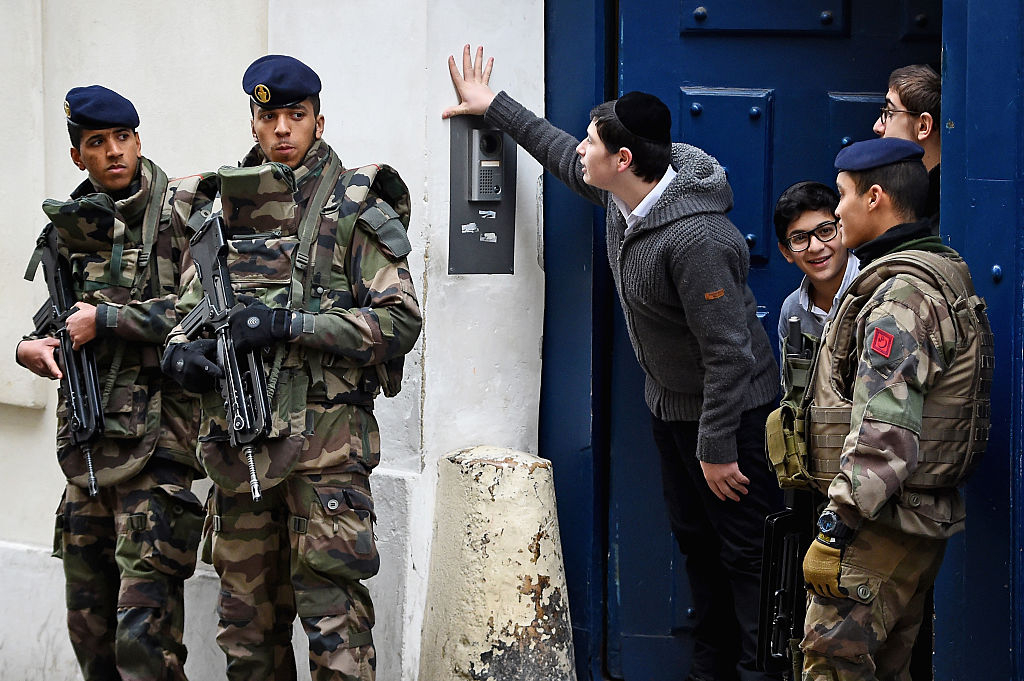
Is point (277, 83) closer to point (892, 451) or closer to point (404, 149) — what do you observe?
point (404, 149)

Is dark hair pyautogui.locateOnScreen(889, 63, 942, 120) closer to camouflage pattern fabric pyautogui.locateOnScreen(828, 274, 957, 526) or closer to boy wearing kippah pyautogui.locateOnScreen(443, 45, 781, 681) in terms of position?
boy wearing kippah pyautogui.locateOnScreen(443, 45, 781, 681)

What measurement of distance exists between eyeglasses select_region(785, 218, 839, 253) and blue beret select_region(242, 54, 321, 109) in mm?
1570

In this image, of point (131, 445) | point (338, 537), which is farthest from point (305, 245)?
point (131, 445)

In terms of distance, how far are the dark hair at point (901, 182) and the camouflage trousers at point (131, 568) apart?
7.96 feet

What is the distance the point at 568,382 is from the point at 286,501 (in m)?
1.16

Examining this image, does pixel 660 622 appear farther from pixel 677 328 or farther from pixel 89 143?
pixel 89 143

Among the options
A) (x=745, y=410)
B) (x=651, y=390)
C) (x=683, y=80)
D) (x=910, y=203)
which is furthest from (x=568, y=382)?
(x=910, y=203)

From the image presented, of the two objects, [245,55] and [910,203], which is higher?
[245,55]

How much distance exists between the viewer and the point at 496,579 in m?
4.12

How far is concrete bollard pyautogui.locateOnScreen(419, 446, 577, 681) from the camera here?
4.09 m

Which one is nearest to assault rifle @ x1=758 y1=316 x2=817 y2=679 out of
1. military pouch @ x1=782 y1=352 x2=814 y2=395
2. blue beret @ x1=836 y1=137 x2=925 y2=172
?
military pouch @ x1=782 y1=352 x2=814 y2=395

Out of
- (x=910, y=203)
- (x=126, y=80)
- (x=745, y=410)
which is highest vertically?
(x=126, y=80)

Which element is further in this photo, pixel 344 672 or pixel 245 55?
pixel 245 55

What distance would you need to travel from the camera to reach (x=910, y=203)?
318 cm
